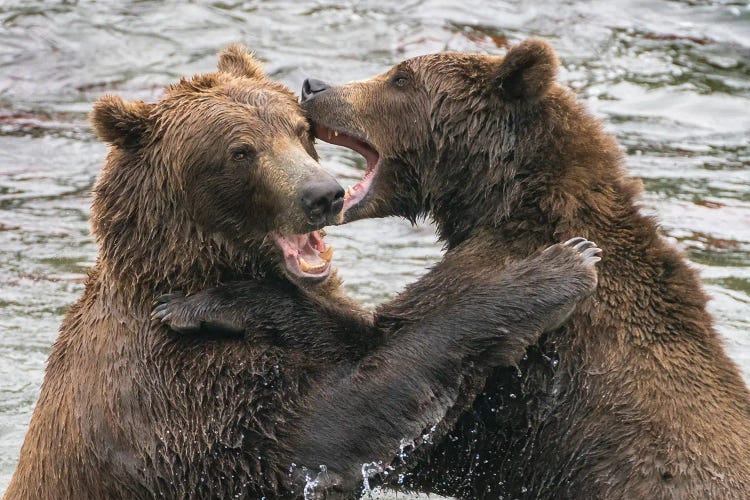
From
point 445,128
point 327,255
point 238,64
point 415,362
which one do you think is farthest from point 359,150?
point 415,362

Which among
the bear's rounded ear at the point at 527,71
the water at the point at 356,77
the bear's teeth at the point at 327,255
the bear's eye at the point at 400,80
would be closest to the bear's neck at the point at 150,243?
the bear's teeth at the point at 327,255

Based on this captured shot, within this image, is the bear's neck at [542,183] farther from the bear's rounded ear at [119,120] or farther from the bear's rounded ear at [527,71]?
the bear's rounded ear at [119,120]

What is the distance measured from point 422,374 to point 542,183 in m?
1.14

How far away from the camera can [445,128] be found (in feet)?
20.6

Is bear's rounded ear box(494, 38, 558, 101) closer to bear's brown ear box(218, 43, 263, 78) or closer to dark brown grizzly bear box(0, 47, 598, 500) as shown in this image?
dark brown grizzly bear box(0, 47, 598, 500)

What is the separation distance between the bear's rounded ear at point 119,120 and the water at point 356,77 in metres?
3.11

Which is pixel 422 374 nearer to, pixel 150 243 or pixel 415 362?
pixel 415 362

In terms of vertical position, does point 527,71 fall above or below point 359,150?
above

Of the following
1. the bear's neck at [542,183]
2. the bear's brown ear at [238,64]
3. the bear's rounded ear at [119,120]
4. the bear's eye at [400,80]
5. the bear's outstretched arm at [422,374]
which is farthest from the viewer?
the bear's eye at [400,80]

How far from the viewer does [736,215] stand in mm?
11289

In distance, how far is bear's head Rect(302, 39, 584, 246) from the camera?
240 inches

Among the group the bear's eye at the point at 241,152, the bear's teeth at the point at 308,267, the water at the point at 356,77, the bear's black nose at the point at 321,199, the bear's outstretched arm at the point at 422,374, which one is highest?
the bear's eye at the point at 241,152

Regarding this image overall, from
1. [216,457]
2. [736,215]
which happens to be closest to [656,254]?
[216,457]

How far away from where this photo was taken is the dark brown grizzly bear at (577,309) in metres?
5.59
